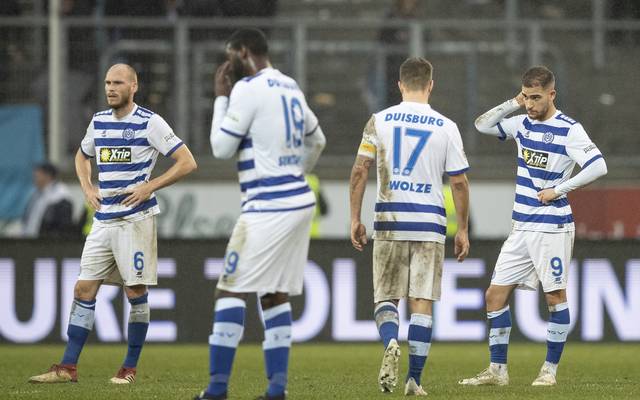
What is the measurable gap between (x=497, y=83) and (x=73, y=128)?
18.9 feet

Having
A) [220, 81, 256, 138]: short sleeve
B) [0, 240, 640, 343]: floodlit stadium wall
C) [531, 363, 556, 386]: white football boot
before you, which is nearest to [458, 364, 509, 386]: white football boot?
[531, 363, 556, 386]: white football boot

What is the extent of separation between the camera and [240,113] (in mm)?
7590

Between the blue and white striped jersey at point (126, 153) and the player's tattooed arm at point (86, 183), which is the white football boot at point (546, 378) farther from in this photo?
the player's tattooed arm at point (86, 183)

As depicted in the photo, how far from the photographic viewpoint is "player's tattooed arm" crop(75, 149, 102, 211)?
32.2 feet

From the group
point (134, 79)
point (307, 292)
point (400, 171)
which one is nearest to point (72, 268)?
point (307, 292)

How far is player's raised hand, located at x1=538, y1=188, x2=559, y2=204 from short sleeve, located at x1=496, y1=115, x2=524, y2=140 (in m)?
0.55

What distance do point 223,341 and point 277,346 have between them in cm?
33

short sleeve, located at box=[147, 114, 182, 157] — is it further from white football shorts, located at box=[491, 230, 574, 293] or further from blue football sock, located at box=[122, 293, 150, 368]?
white football shorts, located at box=[491, 230, 574, 293]

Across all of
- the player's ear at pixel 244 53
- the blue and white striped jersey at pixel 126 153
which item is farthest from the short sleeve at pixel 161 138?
the player's ear at pixel 244 53

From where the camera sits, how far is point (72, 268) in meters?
14.7

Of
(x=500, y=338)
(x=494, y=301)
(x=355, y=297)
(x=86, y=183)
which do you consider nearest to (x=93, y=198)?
(x=86, y=183)

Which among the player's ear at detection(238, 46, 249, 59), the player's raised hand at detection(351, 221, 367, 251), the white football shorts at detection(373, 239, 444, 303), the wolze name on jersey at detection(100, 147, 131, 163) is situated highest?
the player's ear at detection(238, 46, 249, 59)

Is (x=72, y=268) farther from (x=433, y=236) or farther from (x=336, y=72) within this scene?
(x=433, y=236)

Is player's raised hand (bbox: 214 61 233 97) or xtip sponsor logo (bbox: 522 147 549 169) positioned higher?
player's raised hand (bbox: 214 61 233 97)
